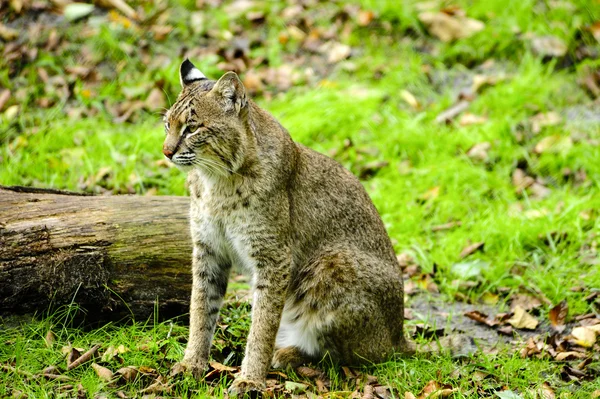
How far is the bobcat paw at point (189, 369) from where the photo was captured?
468 cm

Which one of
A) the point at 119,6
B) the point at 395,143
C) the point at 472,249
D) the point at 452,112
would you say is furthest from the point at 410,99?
the point at 119,6

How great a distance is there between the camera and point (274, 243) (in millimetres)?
4785

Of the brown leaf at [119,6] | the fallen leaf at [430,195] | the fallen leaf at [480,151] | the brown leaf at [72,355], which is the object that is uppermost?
the brown leaf at [119,6]

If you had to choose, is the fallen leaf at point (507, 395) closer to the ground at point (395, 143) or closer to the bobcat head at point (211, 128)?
the ground at point (395, 143)

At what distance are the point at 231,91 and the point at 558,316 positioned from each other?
3.21 m

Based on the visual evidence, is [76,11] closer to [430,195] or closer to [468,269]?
[430,195]

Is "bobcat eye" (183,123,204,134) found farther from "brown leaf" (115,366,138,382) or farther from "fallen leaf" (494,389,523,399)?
"fallen leaf" (494,389,523,399)

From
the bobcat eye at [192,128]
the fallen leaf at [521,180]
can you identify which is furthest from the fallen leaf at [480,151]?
the bobcat eye at [192,128]

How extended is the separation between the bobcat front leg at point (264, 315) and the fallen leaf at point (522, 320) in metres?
2.14

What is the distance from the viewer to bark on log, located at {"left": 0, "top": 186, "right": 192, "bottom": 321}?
15.8 ft

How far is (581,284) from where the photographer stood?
6.18 metres

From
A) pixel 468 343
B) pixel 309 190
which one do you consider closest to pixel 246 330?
pixel 309 190

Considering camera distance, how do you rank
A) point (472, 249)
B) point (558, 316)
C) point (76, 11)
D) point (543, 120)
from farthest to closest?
point (76, 11)
point (543, 120)
point (472, 249)
point (558, 316)

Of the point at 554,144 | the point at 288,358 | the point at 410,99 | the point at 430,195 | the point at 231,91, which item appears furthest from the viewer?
the point at 410,99
